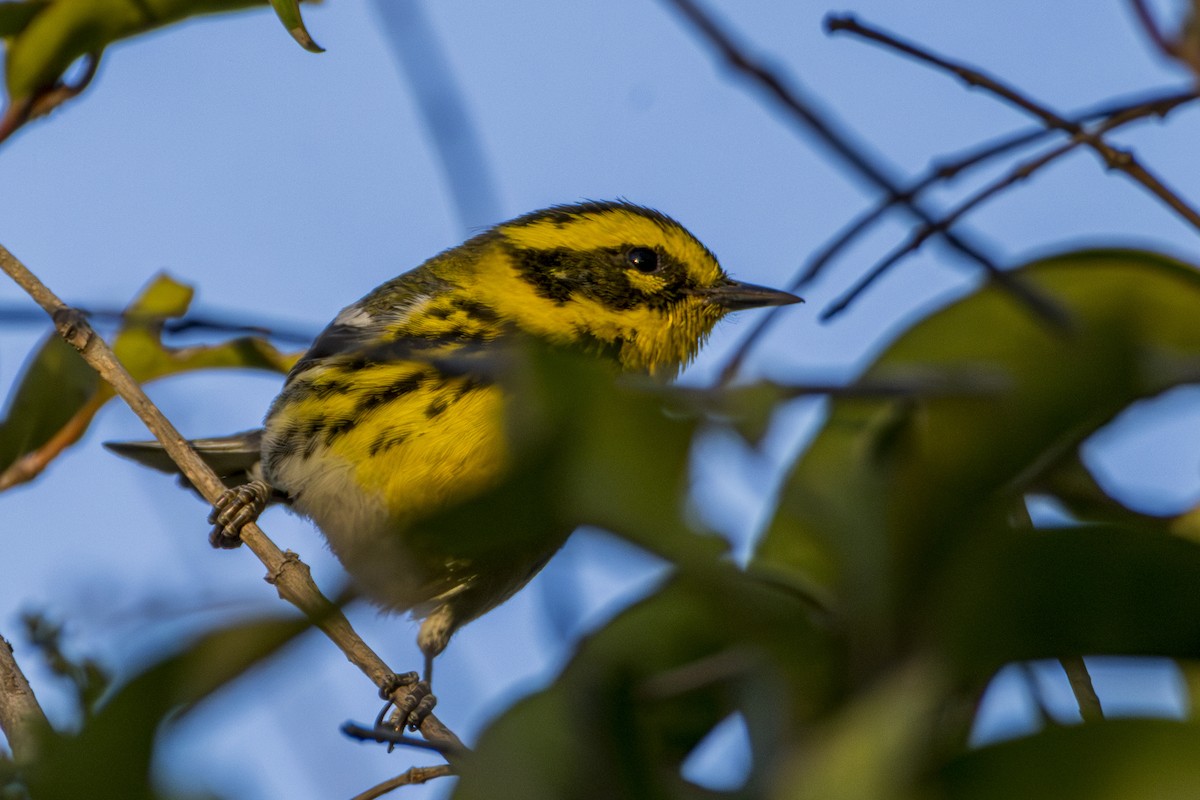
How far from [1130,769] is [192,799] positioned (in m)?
0.68

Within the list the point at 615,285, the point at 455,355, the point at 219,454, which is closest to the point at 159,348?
the point at 455,355

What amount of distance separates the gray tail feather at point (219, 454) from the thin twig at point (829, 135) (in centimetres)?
380

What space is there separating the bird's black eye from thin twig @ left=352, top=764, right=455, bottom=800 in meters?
2.22

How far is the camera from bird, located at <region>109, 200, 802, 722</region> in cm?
351

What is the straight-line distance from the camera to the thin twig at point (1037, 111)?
1.84 m

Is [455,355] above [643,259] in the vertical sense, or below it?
above

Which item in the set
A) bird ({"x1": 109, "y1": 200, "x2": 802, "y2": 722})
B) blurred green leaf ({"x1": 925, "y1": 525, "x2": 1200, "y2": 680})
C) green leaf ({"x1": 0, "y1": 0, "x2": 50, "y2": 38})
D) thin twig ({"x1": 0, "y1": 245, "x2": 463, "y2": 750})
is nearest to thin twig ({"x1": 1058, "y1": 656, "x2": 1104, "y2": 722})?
blurred green leaf ({"x1": 925, "y1": 525, "x2": 1200, "y2": 680})

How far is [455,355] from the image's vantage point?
11.5 feet

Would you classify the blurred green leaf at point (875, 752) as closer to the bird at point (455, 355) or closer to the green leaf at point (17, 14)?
the bird at point (455, 355)

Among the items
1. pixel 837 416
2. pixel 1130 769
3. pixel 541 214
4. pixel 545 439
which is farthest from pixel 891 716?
pixel 541 214

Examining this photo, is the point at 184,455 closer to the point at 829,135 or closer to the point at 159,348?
the point at 159,348

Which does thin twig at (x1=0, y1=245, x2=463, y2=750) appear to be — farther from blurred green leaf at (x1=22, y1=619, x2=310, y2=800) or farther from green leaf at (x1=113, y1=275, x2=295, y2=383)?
blurred green leaf at (x1=22, y1=619, x2=310, y2=800)

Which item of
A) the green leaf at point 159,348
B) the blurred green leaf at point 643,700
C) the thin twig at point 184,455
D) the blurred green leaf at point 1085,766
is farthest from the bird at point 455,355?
the blurred green leaf at point 1085,766

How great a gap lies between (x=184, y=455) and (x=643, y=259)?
1.83 metres
